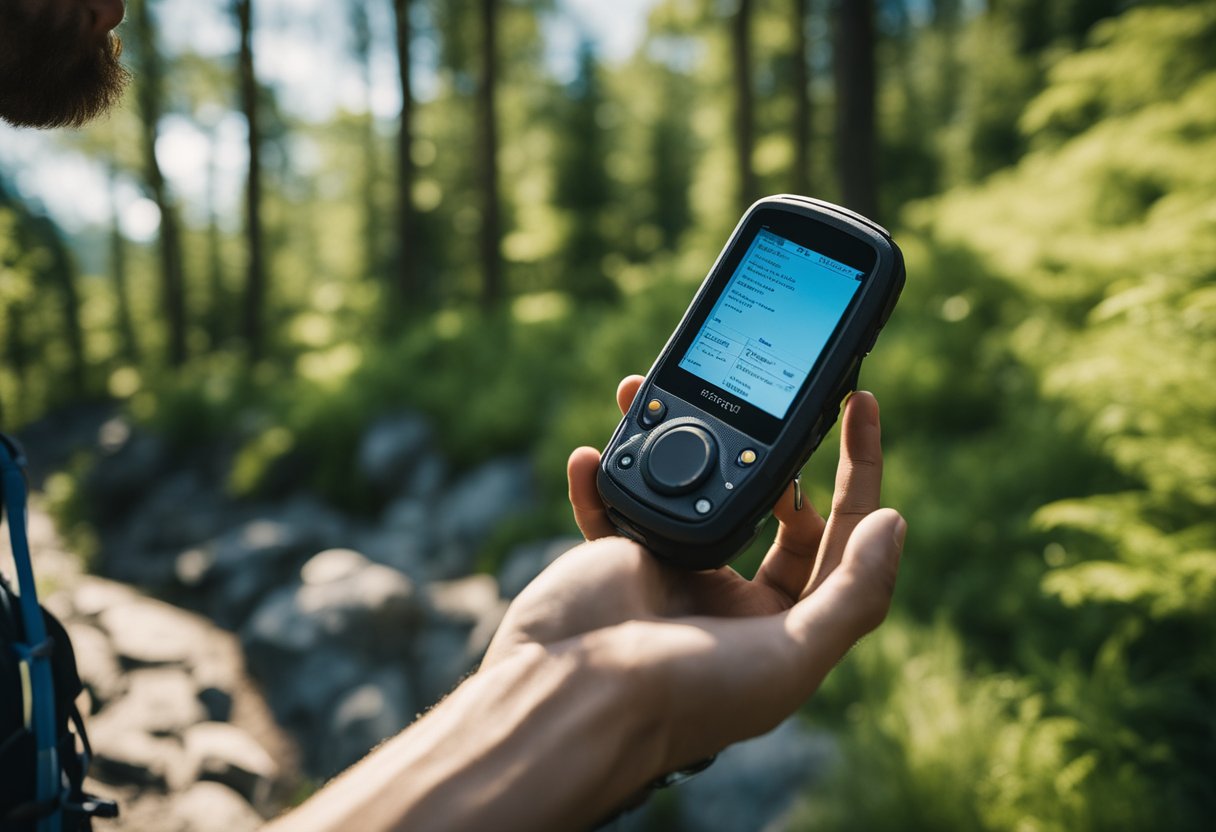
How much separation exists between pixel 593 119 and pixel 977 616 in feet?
51.7

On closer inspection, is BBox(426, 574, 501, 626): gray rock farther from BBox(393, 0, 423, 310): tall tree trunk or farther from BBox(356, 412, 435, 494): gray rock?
BBox(393, 0, 423, 310): tall tree trunk

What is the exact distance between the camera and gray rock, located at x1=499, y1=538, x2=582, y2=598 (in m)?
6.12

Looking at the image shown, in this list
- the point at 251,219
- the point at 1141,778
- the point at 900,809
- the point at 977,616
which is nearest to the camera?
the point at 1141,778

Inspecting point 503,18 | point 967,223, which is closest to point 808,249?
point 967,223

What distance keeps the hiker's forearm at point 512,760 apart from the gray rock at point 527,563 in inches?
186

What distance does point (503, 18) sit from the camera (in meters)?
16.0

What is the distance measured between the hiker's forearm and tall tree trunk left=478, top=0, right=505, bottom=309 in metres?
12.3

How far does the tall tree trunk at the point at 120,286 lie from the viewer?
22.7 meters

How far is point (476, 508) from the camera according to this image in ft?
26.1

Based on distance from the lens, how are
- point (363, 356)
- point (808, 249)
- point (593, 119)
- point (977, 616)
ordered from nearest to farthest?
point (808, 249)
point (977, 616)
point (363, 356)
point (593, 119)

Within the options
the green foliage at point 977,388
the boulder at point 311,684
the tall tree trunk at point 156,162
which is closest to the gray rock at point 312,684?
the boulder at point 311,684

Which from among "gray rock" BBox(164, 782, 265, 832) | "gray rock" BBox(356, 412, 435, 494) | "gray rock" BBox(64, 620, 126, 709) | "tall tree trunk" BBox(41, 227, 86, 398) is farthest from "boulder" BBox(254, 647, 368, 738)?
"tall tree trunk" BBox(41, 227, 86, 398)

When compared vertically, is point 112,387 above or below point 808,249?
below

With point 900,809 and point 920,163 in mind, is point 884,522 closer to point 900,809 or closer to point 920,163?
point 900,809
